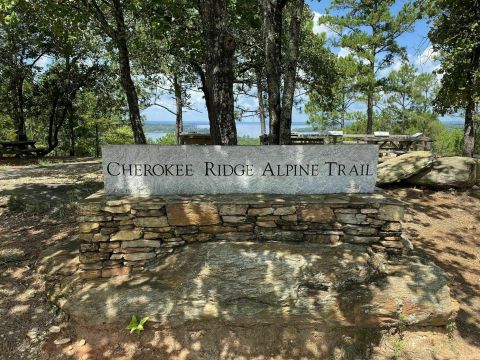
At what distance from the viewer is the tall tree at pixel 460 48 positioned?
903 cm

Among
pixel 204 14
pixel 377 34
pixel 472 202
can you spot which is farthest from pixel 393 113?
pixel 204 14

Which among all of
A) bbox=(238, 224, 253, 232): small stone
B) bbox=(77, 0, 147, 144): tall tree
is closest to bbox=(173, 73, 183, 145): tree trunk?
bbox=(77, 0, 147, 144): tall tree

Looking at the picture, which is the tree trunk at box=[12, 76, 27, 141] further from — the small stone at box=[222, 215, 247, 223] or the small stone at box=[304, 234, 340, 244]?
the small stone at box=[304, 234, 340, 244]

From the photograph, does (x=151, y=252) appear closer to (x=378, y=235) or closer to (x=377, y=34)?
(x=378, y=235)

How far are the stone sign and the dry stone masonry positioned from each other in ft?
0.70

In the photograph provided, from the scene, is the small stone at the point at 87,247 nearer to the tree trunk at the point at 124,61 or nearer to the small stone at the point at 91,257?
the small stone at the point at 91,257

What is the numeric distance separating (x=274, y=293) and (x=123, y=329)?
1.79 m


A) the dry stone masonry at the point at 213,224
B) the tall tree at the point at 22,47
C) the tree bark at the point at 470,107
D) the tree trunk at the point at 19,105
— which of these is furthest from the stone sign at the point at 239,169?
the tree trunk at the point at 19,105

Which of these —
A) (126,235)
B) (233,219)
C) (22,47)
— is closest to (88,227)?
(126,235)

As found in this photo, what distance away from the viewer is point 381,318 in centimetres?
Result: 415

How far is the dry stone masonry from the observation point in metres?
4.55

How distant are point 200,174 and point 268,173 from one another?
91cm

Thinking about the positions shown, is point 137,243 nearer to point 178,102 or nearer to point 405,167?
point 405,167

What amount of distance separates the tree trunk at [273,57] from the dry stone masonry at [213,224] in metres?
3.24
